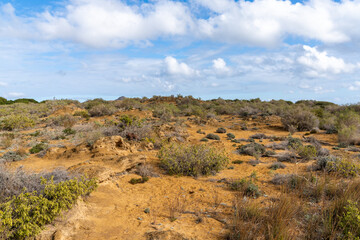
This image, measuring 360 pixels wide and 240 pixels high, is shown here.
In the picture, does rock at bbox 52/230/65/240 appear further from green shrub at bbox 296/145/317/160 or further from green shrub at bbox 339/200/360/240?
green shrub at bbox 296/145/317/160

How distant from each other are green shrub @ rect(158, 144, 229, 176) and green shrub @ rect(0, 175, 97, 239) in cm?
359

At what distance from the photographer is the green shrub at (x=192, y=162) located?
749cm

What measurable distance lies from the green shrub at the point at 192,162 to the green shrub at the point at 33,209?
3.59 meters

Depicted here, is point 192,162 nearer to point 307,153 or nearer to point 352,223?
point 352,223

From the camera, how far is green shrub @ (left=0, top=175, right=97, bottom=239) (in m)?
3.34

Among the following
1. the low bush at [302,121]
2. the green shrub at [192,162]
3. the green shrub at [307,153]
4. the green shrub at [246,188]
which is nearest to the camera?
the green shrub at [246,188]

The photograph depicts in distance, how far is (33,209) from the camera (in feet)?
12.4

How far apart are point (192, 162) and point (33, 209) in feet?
15.7

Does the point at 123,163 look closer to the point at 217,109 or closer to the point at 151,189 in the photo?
the point at 151,189

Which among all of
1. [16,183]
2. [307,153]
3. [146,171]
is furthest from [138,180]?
[307,153]

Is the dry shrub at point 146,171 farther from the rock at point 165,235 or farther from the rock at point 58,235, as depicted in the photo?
the rock at point 58,235

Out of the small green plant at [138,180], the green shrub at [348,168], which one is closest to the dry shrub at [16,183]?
the small green plant at [138,180]

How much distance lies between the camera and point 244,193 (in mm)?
5816

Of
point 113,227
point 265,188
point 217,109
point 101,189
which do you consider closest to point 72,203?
point 113,227
